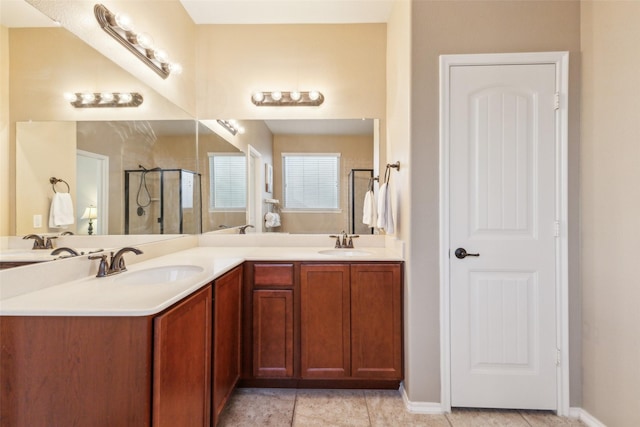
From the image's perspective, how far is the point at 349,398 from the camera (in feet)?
6.57

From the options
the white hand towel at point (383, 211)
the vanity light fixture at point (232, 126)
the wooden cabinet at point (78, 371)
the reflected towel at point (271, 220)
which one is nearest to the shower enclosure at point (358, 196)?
the white hand towel at point (383, 211)

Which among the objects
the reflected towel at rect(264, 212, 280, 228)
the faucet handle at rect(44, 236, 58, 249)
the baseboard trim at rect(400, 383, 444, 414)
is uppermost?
the reflected towel at rect(264, 212, 280, 228)

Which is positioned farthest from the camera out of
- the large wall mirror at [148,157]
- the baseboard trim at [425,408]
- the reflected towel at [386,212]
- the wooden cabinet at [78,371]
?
the reflected towel at [386,212]

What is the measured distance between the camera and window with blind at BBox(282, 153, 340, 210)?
2.66 metres

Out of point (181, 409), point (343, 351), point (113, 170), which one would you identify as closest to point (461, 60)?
point (343, 351)

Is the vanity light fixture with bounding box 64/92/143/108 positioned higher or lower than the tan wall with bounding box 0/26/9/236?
higher

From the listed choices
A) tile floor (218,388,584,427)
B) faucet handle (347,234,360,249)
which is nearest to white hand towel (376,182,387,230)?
faucet handle (347,234,360,249)

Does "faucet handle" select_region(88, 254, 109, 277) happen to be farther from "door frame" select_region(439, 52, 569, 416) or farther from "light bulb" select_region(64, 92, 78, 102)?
"door frame" select_region(439, 52, 569, 416)

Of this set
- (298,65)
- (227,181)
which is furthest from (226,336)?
(298,65)

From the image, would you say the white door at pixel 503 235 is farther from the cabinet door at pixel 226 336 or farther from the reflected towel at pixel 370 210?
the cabinet door at pixel 226 336

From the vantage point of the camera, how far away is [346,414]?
1.85 meters

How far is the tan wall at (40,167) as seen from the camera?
1.19 m

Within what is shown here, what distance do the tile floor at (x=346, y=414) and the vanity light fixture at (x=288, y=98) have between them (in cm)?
218

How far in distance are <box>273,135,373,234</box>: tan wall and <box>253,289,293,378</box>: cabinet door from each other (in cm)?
→ 75
